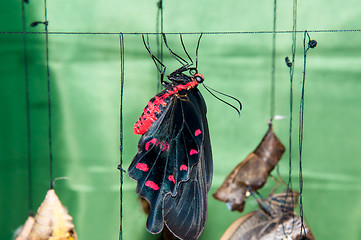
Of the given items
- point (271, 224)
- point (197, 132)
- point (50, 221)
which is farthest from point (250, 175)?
point (50, 221)

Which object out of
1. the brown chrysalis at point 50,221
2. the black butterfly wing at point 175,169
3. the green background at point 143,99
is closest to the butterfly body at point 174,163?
the black butterfly wing at point 175,169

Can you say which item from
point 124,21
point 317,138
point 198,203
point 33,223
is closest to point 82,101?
point 124,21

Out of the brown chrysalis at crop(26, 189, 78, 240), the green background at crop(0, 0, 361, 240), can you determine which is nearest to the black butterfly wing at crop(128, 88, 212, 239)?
the brown chrysalis at crop(26, 189, 78, 240)

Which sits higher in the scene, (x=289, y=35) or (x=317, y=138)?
(x=289, y=35)

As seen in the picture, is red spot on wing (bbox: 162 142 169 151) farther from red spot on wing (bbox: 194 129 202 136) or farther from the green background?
the green background

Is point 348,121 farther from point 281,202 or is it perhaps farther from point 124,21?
point 124,21

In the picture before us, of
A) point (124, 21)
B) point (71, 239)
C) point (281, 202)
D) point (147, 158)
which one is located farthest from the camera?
point (124, 21)

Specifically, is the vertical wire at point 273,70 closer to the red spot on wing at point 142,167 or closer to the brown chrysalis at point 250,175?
the brown chrysalis at point 250,175
